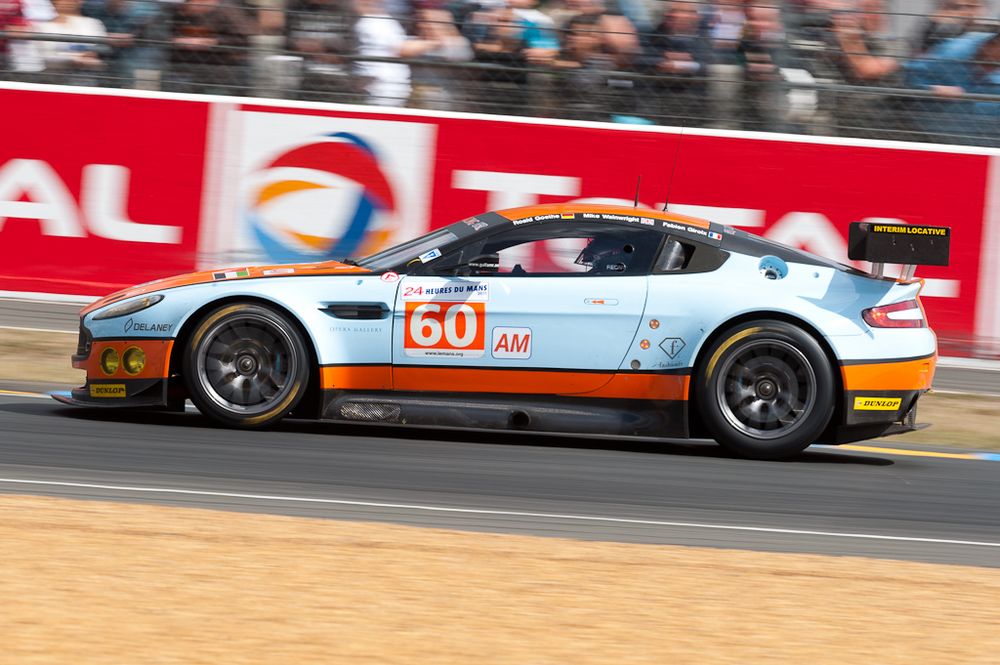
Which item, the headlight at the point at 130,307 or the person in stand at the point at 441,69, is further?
the person in stand at the point at 441,69

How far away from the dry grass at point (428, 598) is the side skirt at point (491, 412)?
1642 millimetres

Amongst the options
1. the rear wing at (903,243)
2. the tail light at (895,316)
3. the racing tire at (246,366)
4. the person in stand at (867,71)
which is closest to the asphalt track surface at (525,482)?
the racing tire at (246,366)

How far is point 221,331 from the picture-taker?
6961mm

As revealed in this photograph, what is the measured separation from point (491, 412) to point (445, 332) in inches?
18.4

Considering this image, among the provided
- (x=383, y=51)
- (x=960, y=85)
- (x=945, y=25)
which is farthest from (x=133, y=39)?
(x=960, y=85)

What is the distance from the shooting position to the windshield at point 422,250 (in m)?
7.09

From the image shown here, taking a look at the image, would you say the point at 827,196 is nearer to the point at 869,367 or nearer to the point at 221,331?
the point at 869,367

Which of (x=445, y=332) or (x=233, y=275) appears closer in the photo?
(x=445, y=332)

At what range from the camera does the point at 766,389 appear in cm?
708

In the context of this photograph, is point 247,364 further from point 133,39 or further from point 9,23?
point 9,23

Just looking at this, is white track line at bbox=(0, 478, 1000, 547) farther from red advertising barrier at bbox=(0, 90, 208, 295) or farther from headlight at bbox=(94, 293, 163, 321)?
red advertising barrier at bbox=(0, 90, 208, 295)

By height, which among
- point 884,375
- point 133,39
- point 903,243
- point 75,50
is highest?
point 133,39

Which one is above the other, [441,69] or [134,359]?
[441,69]

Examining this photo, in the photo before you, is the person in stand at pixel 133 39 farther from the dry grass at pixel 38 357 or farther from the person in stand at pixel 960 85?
the person in stand at pixel 960 85
